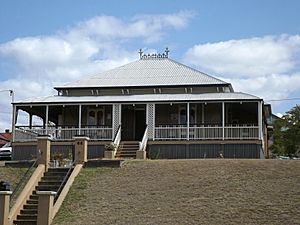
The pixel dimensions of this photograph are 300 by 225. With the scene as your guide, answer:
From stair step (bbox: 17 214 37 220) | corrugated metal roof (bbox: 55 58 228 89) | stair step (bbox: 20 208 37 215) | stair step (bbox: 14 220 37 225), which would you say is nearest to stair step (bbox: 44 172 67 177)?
stair step (bbox: 20 208 37 215)

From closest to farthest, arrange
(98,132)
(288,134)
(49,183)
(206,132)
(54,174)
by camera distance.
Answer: (49,183) → (54,174) → (206,132) → (98,132) → (288,134)

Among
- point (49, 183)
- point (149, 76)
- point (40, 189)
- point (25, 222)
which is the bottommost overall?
point (25, 222)

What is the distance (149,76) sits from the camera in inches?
1597

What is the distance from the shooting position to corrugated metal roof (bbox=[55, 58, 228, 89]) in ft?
128

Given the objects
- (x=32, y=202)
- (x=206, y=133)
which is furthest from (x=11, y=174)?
(x=206, y=133)

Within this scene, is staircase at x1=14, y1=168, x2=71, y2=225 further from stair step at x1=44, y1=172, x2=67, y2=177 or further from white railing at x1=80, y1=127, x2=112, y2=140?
white railing at x1=80, y1=127, x2=112, y2=140

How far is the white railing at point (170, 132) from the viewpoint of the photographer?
113 feet

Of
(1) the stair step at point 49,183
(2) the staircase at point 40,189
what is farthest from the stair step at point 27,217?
(1) the stair step at point 49,183

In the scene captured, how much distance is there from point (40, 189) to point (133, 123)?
13.4 metres

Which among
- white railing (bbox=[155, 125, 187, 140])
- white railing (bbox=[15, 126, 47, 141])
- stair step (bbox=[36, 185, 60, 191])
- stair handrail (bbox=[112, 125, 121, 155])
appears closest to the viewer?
stair step (bbox=[36, 185, 60, 191])

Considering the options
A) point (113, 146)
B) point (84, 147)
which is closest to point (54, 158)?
point (84, 147)

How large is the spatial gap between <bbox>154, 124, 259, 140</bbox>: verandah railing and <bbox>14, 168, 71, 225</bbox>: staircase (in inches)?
362

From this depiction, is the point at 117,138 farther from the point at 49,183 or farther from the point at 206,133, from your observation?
the point at 49,183

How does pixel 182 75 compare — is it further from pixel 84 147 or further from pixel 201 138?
pixel 84 147
